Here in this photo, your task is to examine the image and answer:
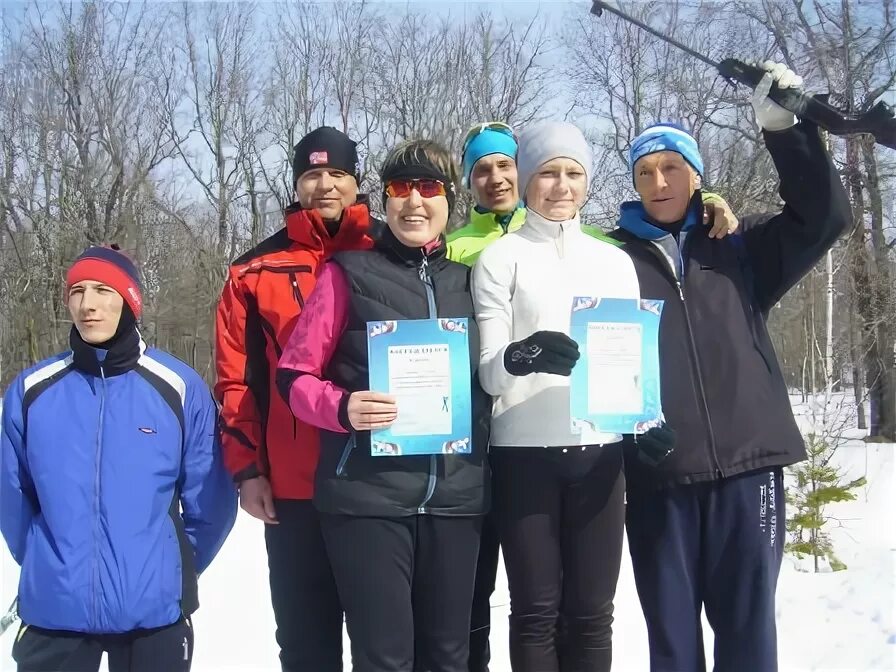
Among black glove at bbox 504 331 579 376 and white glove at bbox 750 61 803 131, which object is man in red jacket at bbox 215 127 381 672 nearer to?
black glove at bbox 504 331 579 376

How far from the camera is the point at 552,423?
2533 mm

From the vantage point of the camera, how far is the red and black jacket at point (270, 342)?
2.78m

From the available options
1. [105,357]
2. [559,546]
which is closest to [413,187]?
[105,357]

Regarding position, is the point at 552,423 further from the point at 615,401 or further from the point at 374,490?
the point at 374,490

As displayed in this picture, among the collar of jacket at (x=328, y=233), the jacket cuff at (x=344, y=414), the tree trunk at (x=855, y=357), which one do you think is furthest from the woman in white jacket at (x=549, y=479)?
the tree trunk at (x=855, y=357)

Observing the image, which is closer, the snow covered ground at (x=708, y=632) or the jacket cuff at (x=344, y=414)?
the jacket cuff at (x=344, y=414)

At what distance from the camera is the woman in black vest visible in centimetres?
237

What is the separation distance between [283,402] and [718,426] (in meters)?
1.63

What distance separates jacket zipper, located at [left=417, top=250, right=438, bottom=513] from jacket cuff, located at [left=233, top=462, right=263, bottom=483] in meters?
0.74

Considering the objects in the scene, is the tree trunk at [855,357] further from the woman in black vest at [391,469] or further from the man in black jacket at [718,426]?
the woman in black vest at [391,469]

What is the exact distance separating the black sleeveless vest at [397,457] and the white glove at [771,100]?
125cm

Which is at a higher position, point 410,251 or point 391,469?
point 410,251

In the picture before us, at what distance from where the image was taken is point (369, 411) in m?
2.31

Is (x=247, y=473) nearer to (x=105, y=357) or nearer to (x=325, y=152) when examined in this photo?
(x=105, y=357)
